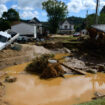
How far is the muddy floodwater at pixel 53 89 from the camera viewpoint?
7121 mm

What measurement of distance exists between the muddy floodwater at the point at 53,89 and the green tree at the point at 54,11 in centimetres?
3139

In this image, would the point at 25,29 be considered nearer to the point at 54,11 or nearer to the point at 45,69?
the point at 54,11

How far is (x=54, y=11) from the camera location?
39.3 m

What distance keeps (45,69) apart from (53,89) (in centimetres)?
243

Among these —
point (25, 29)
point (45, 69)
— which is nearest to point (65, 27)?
point (25, 29)

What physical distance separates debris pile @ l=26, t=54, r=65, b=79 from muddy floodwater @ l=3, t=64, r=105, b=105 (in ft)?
1.68

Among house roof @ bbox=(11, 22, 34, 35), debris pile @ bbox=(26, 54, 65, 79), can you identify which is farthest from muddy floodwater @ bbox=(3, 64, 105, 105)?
house roof @ bbox=(11, 22, 34, 35)

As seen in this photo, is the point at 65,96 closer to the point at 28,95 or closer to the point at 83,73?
the point at 28,95

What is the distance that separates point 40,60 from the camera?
1159 centimetres

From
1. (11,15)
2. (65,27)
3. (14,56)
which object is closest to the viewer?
(14,56)

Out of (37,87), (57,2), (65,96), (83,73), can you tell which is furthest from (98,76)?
(57,2)

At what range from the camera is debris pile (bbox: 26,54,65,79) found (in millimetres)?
10375

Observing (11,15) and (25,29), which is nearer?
(25,29)

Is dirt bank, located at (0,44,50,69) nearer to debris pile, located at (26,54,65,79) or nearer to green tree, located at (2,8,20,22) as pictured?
debris pile, located at (26,54,65,79)
